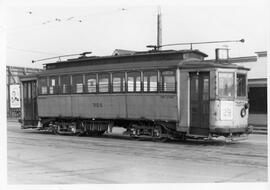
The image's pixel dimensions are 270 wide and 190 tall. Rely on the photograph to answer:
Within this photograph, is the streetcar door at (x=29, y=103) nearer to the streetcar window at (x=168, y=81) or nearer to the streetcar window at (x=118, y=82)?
the streetcar window at (x=118, y=82)

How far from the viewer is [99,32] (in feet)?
53.7

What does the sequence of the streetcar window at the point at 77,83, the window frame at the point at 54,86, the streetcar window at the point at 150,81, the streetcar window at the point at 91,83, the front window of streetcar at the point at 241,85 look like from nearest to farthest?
1. the front window of streetcar at the point at 241,85
2. the streetcar window at the point at 150,81
3. the streetcar window at the point at 91,83
4. the streetcar window at the point at 77,83
5. the window frame at the point at 54,86

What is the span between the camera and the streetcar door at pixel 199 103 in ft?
54.0

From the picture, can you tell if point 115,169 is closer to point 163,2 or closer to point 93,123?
point 163,2

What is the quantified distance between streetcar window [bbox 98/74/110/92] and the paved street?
7.86 ft

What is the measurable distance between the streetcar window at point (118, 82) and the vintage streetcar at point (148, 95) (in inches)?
1.5

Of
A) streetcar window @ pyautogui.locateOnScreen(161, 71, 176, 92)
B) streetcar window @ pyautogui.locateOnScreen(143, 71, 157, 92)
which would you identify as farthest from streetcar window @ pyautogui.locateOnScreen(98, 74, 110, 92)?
streetcar window @ pyautogui.locateOnScreen(161, 71, 176, 92)

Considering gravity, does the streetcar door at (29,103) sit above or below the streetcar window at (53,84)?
below

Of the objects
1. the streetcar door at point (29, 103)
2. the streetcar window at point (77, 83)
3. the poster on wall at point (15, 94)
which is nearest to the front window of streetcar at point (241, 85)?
the streetcar window at point (77, 83)

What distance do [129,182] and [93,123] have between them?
1010 centimetres

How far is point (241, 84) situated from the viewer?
1705cm

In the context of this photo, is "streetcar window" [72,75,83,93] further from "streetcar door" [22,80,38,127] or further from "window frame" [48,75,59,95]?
"streetcar door" [22,80,38,127]

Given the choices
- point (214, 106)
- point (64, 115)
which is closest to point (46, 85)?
point (64, 115)

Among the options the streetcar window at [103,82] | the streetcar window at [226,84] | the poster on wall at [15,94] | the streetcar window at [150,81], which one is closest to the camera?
the streetcar window at [226,84]
